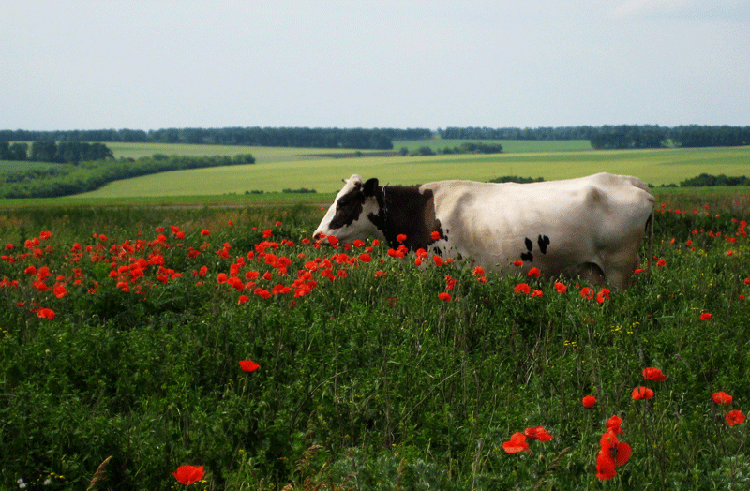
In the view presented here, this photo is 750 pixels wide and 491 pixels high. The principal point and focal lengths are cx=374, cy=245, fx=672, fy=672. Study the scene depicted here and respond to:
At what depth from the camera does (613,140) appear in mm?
64312

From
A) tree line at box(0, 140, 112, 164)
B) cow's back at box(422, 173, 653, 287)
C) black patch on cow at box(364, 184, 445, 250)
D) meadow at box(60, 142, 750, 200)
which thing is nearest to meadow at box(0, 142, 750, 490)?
cow's back at box(422, 173, 653, 287)

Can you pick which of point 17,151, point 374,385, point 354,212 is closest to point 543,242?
point 354,212

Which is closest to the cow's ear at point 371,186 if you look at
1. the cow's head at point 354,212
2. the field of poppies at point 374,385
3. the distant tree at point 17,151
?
the cow's head at point 354,212

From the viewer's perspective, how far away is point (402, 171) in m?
48.9

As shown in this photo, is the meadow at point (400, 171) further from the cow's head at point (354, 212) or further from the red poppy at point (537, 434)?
the red poppy at point (537, 434)

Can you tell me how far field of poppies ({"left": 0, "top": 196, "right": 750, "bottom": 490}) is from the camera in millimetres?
3318

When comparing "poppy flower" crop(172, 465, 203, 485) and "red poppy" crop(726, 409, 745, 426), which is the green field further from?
"poppy flower" crop(172, 465, 203, 485)

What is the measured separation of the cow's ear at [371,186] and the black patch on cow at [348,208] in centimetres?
8

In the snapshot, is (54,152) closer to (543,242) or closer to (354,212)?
(354,212)

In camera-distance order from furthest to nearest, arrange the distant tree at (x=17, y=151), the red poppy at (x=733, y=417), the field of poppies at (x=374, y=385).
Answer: the distant tree at (x=17, y=151), the field of poppies at (x=374, y=385), the red poppy at (x=733, y=417)

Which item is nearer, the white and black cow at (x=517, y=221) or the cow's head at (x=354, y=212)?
the white and black cow at (x=517, y=221)

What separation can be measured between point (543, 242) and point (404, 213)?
214 cm

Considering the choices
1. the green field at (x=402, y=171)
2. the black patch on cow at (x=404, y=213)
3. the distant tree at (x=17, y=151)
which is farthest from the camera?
the distant tree at (x=17, y=151)

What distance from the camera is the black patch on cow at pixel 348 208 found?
32.9ft
